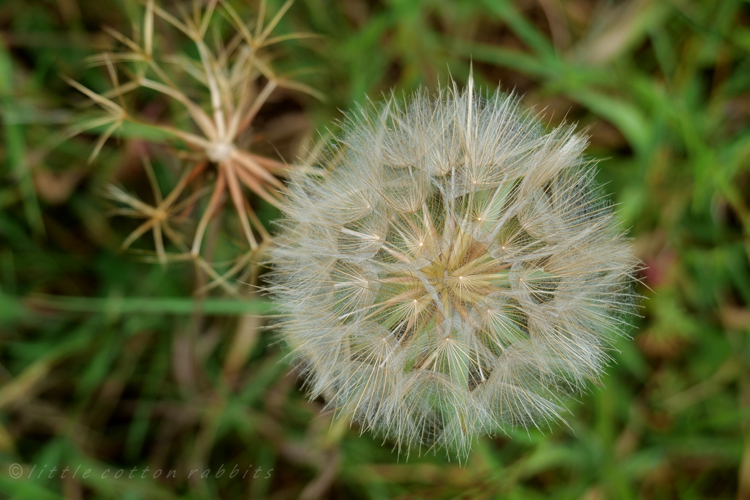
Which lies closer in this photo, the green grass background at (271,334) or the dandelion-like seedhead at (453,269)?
the dandelion-like seedhead at (453,269)

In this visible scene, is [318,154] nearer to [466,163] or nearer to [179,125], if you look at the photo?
[466,163]

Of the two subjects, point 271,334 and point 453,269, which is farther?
point 271,334

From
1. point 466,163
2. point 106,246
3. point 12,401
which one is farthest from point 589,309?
point 12,401

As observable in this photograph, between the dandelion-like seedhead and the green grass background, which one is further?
the green grass background
